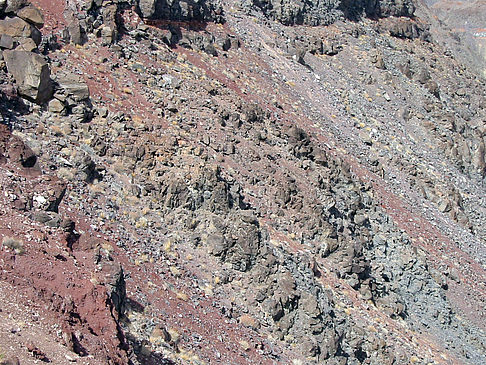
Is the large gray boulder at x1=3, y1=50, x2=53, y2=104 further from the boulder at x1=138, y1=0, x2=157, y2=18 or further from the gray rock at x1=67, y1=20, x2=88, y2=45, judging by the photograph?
the boulder at x1=138, y1=0, x2=157, y2=18

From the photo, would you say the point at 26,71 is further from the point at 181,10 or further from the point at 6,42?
the point at 181,10

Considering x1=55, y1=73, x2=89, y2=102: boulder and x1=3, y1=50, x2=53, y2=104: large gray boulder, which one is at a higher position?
x1=3, y1=50, x2=53, y2=104: large gray boulder

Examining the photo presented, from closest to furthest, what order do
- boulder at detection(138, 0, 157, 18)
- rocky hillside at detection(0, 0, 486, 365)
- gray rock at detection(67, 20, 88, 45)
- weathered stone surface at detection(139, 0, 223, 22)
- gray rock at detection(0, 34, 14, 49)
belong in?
rocky hillside at detection(0, 0, 486, 365) → gray rock at detection(0, 34, 14, 49) → gray rock at detection(67, 20, 88, 45) → boulder at detection(138, 0, 157, 18) → weathered stone surface at detection(139, 0, 223, 22)

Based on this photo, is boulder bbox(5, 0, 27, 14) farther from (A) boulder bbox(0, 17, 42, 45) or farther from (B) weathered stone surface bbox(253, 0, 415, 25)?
(B) weathered stone surface bbox(253, 0, 415, 25)

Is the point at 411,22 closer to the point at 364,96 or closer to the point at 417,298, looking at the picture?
the point at 364,96

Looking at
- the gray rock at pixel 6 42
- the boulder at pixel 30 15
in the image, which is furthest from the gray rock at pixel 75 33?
the gray rock at pixel 6 42

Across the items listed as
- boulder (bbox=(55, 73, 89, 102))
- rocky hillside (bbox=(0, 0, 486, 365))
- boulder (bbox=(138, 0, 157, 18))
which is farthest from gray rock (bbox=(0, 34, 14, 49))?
boulder (bbox=(138, 0, 157, 18))

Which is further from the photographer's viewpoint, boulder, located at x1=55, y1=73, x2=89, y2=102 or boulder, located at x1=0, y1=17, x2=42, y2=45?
boulder, located at x1=55, y1=73, x2=89, y2=102

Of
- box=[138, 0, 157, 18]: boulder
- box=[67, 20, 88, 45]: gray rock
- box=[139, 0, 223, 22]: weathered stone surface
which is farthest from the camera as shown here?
box=[139, 0, 223, 22]: weathered stone surface

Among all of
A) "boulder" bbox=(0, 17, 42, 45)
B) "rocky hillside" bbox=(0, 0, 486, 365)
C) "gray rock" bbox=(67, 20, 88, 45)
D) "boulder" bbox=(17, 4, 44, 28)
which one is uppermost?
"boulder" bbox=(17, 4, 44, 28)

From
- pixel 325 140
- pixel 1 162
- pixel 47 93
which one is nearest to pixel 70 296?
pixel 1 162
